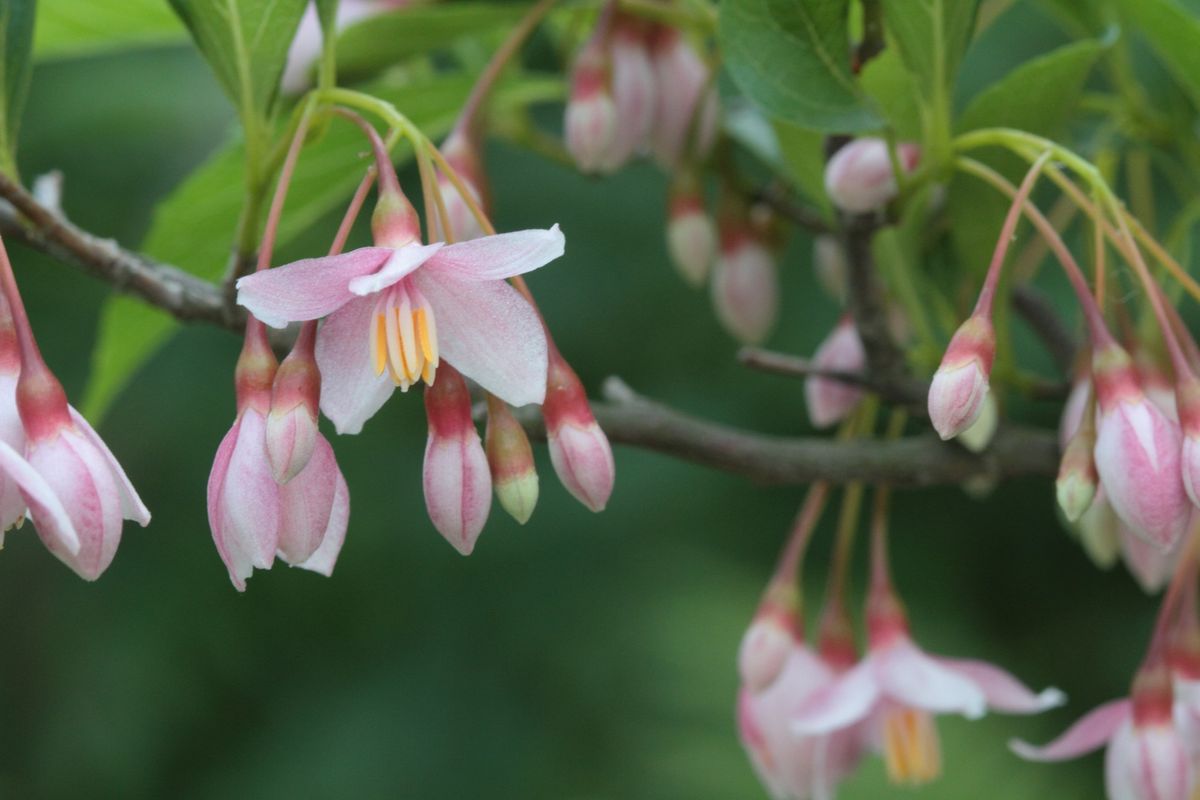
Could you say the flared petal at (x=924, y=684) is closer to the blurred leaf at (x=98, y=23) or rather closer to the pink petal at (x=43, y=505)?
the pink petal at (x=43, y=505)

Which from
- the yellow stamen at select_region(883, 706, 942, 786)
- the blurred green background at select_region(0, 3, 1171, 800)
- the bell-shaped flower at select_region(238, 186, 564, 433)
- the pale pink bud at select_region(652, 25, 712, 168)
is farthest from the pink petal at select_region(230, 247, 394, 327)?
the blurred green background at select_region(0, 3, 1171, 800)

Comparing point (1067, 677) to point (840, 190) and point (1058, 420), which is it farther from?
point (840, 190)

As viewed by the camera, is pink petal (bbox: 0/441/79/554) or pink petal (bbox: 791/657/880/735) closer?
pink petal (bbox: 0/441/79/554)

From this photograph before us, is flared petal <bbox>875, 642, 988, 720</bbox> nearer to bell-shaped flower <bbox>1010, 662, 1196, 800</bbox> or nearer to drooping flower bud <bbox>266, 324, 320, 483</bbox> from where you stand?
bell-shaped flower <bbox>1010, 662, 1196, 800</bbox>

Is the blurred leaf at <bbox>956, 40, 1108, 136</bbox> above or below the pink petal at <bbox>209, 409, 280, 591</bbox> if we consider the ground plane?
above

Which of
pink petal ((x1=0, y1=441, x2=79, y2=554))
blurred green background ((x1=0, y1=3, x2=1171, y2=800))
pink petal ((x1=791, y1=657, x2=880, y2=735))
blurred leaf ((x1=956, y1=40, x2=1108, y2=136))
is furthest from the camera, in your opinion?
blurred green background ((x1=0, y1=3, x2=1171, y2=800))

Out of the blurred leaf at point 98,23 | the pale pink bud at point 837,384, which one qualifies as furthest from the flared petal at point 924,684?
the blurred leaf at point 98,23
